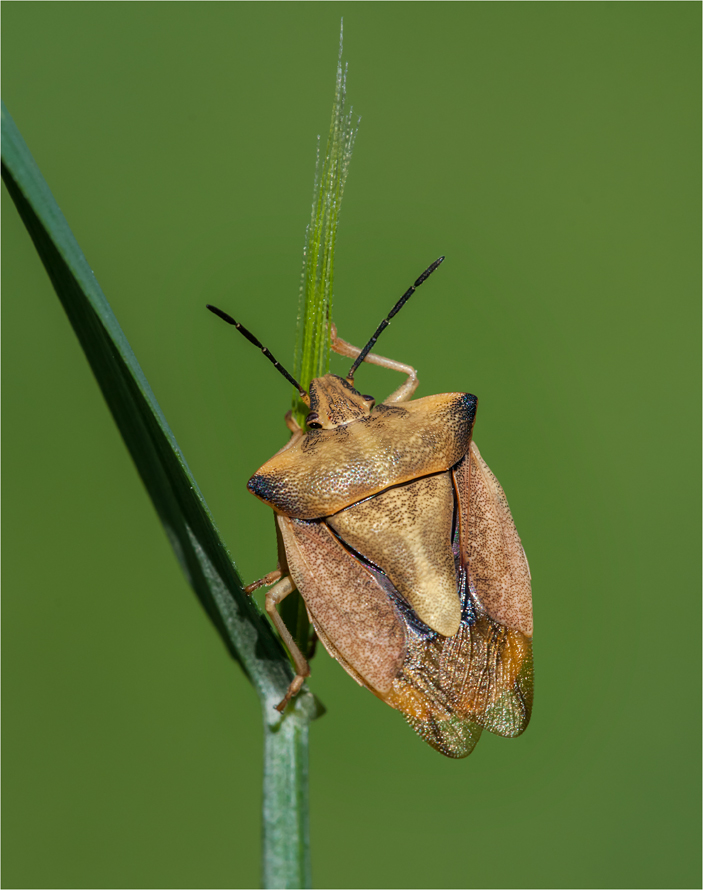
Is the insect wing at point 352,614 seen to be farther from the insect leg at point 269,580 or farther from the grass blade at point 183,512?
the grass blade at point 183,512

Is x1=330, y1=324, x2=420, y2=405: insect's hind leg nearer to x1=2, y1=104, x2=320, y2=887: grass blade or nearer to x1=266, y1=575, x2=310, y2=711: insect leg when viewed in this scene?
x1=266, y1=575, x2=310, y2=711: insect leg

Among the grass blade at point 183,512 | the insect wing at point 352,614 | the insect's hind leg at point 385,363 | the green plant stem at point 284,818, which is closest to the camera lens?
the grass blade at point 183,512

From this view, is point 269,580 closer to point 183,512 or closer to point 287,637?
point 287,637

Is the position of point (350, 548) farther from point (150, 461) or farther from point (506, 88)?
point (506, 88)

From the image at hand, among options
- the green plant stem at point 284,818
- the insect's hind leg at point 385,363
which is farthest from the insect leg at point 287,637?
the insect's hind leg at point 385,363

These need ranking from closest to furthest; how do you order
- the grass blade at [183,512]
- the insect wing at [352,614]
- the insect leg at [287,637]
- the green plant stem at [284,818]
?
the grass blade at [183,512] → the green plant stem at [284,818] → the insect leg at [287,637] → the insect wing at [352,614]

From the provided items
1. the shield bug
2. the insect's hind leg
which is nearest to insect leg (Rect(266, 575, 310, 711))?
the shield bug

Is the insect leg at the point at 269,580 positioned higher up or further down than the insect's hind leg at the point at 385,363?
further down

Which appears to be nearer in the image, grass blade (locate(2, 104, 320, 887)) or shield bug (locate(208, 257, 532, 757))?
grass blade (locate(2, 104, 320, 887))

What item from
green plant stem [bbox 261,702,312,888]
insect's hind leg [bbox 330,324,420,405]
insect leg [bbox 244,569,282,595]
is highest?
insect's hind leg [bbox 330,324,420,405]

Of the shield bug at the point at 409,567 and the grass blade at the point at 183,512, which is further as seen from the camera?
the shield bug at the point at 409,567
